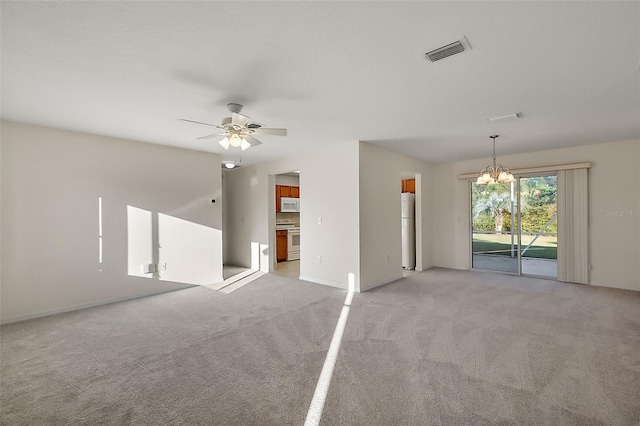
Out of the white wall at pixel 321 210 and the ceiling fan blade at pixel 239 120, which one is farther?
the white wall at pixel 321 210

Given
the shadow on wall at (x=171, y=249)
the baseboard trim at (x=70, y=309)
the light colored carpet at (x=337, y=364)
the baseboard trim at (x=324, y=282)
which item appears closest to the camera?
the light colored carpet at (x=337, y=364)

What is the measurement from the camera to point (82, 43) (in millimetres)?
2018

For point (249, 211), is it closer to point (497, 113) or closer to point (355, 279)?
point (355, 279)

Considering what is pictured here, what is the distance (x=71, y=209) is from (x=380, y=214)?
4696 millimetres

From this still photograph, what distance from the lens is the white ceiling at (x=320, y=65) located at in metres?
1.75

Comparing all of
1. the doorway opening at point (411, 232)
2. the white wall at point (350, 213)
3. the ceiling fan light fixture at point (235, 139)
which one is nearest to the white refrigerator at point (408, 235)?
the doorway opening at point (411, 232)

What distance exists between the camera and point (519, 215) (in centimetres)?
595

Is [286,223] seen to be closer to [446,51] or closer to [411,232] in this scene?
[411,232]

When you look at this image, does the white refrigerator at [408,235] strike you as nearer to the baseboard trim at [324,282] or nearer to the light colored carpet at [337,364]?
the baseboard trim at [324,282]

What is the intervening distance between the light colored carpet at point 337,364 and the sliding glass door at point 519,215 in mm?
1978

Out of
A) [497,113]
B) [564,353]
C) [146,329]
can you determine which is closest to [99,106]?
[146,329]

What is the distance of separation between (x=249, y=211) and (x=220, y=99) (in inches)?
166

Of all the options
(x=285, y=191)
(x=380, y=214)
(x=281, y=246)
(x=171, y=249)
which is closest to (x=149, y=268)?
(x=171, y=249)

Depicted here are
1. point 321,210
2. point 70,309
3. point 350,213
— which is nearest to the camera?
point 70,309
